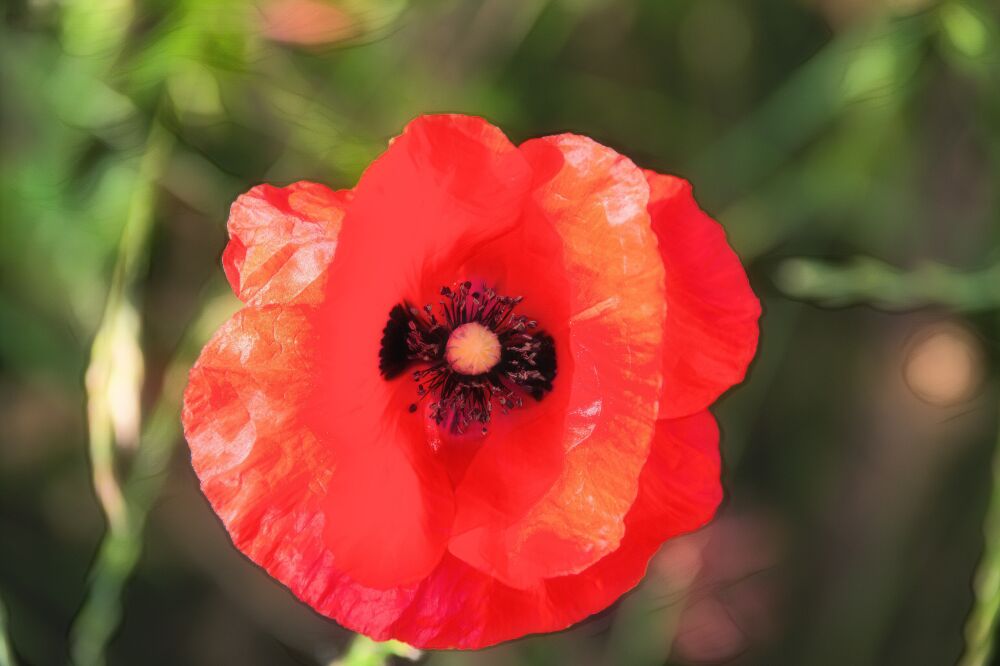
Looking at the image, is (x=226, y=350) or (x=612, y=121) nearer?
(x=226, y=350)


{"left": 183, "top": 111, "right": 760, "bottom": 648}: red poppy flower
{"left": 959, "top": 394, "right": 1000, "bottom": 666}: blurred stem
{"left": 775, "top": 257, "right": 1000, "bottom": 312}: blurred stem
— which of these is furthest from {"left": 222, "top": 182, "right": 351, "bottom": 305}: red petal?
{"left": 959, "top": 394, "right": 1000, "bottom": 666}: blurred stem

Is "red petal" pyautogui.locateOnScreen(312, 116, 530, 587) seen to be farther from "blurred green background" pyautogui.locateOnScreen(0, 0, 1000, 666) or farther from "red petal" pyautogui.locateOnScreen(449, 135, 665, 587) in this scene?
"blurred green background" pyautogui.locateOnScreen(0, 0, 1000, 666)

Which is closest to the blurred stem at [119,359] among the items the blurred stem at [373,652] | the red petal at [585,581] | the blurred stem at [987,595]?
the blurred stem at [373,652]

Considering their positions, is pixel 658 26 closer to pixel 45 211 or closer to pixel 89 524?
pixel 45 211

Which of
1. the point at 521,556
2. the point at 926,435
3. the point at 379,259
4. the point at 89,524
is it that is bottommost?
the point at 89,524

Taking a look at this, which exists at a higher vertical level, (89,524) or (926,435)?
(926,435)

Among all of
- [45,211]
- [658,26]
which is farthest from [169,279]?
[658,26]

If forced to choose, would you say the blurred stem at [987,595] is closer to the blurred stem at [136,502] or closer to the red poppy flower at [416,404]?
the red poppy flower at [416,404]

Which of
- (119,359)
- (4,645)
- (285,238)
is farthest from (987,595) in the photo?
(4,645)
